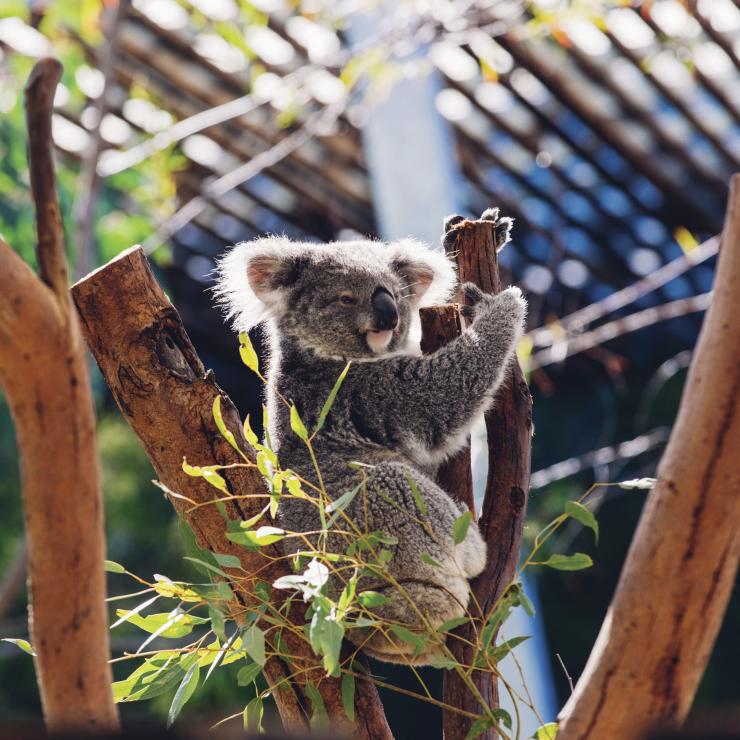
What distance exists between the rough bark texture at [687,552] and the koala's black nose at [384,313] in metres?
1.39

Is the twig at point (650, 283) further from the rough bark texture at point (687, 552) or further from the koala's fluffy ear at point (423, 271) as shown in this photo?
the rough bark texture at point (687, 552)

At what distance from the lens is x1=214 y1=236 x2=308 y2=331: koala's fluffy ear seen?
8.91 feet

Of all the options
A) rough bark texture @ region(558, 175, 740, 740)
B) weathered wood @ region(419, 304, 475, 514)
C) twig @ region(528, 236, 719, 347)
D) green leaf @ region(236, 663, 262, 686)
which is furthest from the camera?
twig @ region(528, 236, 719, 347)

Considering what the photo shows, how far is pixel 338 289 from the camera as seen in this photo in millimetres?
2633

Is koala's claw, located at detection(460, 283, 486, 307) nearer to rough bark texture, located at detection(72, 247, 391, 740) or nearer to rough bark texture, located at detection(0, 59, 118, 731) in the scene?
rough bark texture, located at detection(72, 247, 391, 740)

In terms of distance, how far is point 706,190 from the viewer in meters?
5.49

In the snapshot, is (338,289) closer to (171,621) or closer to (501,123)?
(171,621)

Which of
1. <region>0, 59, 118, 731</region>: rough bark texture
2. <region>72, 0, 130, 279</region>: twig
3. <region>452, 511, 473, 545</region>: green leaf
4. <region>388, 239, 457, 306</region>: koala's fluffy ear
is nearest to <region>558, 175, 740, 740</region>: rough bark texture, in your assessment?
<region>452, 511, 473, 545</region>: green leaf

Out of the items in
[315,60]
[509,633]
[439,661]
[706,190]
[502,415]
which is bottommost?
[509,633]

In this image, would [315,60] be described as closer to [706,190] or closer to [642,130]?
[642,130]

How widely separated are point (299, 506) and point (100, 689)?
121 cm

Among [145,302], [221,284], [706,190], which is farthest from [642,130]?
[145,302]

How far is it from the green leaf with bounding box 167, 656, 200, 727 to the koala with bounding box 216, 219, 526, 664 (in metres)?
0.42

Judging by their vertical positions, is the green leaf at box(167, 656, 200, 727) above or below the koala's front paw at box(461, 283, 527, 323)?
below
